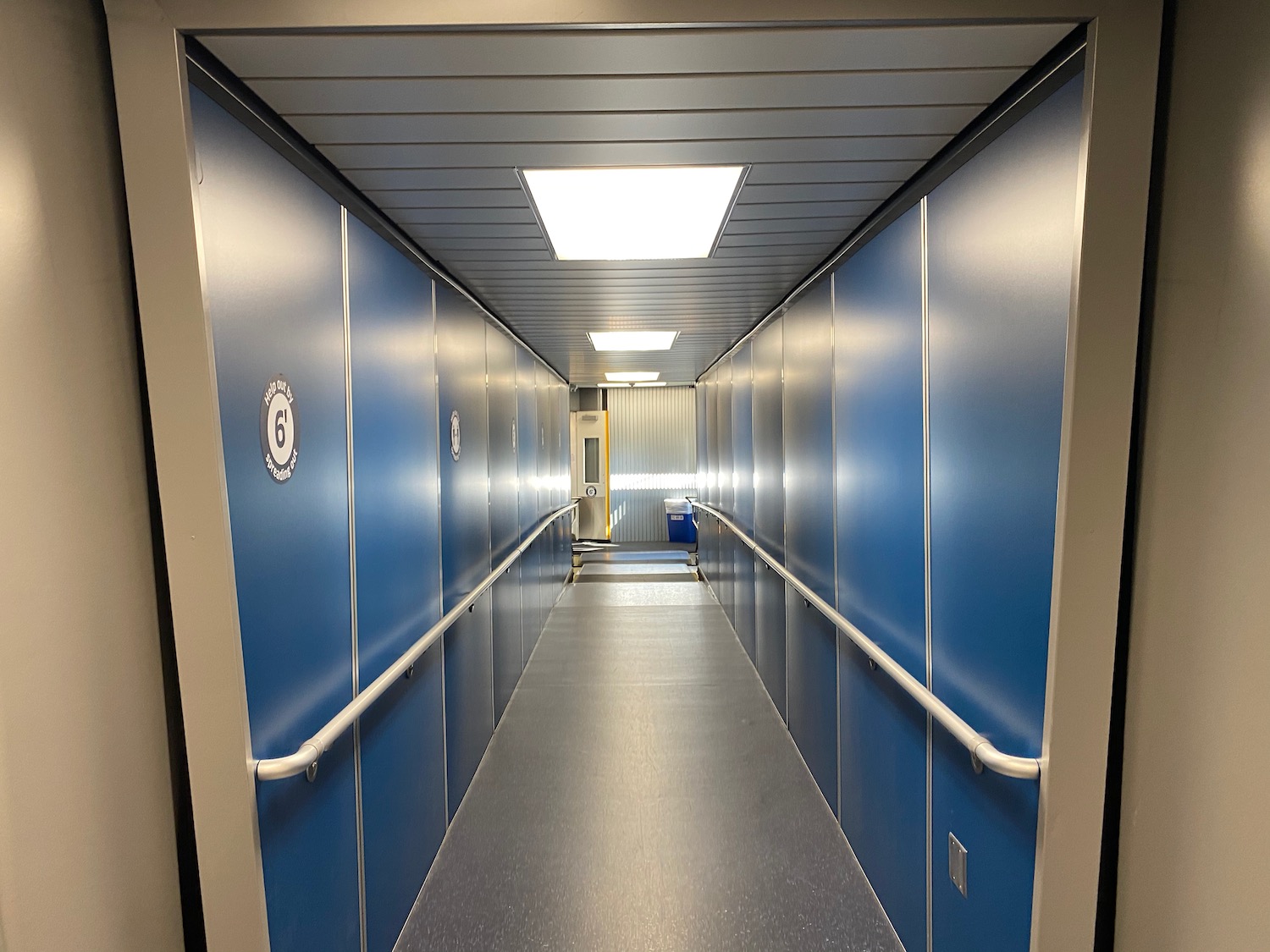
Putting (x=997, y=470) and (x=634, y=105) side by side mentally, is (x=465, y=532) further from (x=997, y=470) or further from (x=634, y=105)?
(x=997, y=470)

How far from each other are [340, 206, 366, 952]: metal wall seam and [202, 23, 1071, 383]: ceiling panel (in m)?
0.31

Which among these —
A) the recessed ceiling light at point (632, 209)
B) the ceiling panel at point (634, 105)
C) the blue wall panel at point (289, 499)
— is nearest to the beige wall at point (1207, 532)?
the ceiling panel at point (634, 105)

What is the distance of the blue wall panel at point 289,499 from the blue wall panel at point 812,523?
6.80 ft

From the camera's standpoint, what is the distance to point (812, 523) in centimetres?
357

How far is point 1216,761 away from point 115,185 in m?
2.35

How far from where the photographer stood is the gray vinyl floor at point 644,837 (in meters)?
2.55

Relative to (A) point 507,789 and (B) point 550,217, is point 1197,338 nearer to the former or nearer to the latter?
(B) point 550,217

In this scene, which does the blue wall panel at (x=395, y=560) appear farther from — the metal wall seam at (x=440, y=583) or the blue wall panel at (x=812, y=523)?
the blue wall panel at (x=812, y=523)

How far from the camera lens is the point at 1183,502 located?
139 centimetres

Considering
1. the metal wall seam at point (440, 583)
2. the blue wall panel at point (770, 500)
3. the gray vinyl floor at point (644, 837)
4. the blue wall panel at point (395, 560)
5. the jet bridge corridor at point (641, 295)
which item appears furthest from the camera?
the blue wall panel at point (770, 500)

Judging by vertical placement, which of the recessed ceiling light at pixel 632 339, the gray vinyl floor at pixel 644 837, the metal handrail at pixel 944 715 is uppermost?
the recessed ceiling light at pixel 632 339

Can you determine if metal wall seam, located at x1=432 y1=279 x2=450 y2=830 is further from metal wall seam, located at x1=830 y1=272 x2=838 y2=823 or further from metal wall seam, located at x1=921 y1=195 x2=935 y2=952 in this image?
metal wall seam, located at x1=921 y1=195 x2=935 y2=952

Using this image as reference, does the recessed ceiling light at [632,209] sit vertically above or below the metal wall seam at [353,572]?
above

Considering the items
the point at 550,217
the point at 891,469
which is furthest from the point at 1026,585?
the point at 550,217
